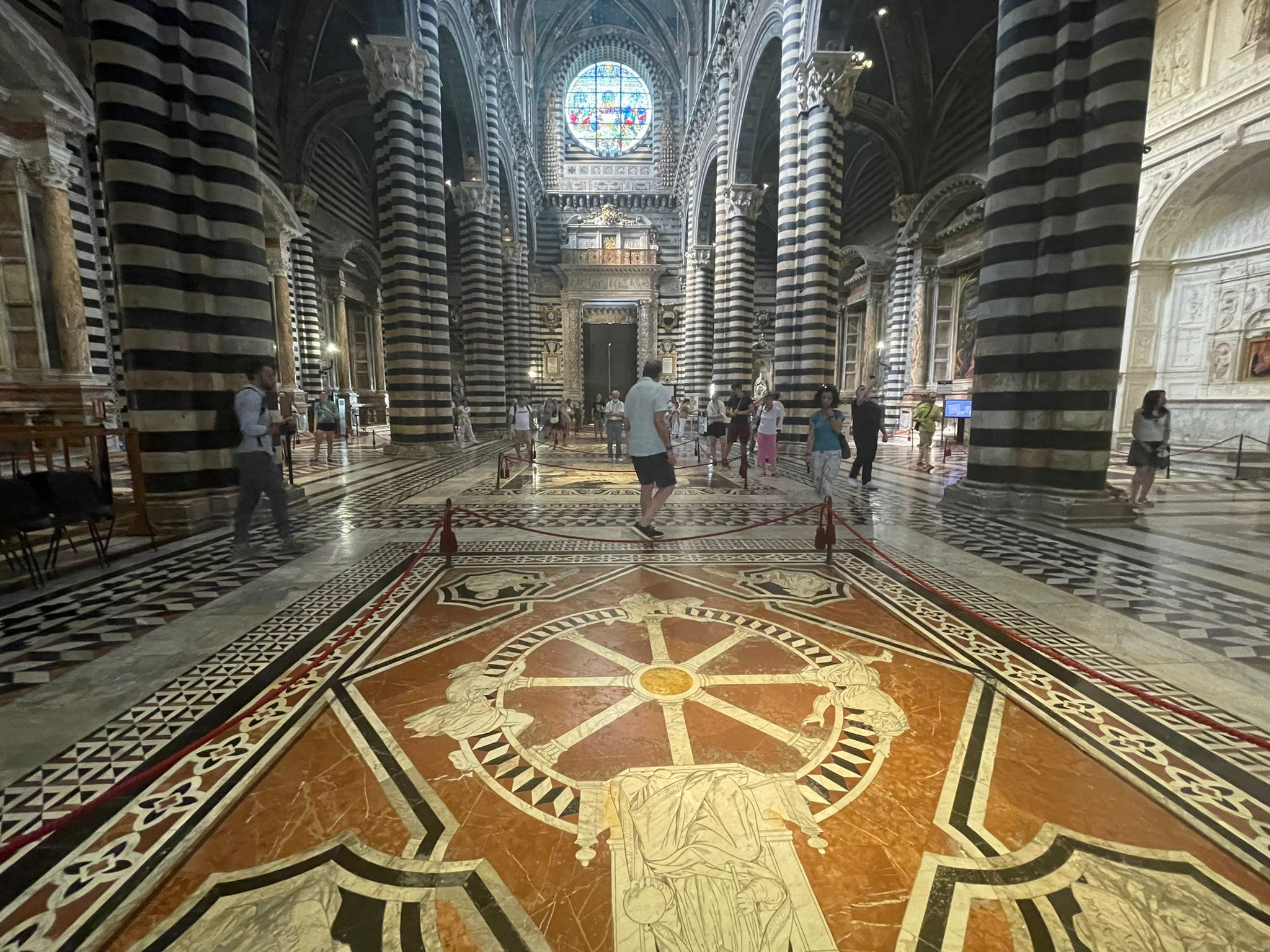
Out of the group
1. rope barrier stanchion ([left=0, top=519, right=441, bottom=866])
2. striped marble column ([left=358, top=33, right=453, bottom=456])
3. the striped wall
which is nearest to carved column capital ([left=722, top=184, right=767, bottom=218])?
striped marble column ([left=358, top=33, right=453, bottom=456])

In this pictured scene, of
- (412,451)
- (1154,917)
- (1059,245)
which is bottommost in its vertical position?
(1154,917)

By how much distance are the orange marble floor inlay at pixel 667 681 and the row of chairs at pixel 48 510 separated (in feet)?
14.9

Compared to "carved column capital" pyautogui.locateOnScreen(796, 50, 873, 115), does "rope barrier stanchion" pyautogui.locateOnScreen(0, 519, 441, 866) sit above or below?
below

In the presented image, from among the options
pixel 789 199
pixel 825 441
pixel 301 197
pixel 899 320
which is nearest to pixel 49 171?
pixel 301 197

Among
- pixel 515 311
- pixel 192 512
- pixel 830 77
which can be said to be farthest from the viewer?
pixel 515 311

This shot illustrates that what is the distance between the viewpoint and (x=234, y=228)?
605 centimetres

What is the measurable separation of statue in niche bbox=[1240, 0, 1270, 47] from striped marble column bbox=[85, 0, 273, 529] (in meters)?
16.9

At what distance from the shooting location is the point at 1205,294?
12078 mm

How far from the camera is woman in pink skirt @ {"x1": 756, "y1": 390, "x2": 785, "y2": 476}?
9.52 m

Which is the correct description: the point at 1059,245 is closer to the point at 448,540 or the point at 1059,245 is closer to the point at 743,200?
the point at 448,540

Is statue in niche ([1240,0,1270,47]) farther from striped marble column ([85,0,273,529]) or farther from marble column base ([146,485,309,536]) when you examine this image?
marble column base ([146,485,309,536])

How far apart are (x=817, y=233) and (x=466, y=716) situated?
517 inches

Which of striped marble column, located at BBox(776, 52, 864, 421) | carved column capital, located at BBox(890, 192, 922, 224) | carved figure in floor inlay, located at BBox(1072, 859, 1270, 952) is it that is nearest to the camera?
carved figure in floor inlay, located at BBox(1072, 859, 1270, 952)

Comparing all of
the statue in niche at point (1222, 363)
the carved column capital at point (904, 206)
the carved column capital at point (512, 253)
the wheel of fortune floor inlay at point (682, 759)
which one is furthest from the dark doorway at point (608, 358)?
the wheel of fortune floor inlay at point (682, 759)
